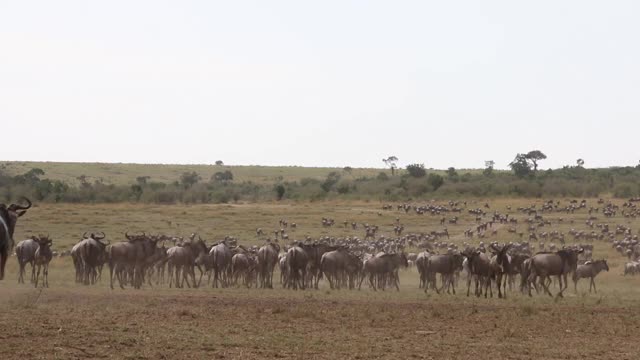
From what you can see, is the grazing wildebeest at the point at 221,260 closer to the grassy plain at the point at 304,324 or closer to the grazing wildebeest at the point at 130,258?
the grazing wildebeest at the point at 130,258

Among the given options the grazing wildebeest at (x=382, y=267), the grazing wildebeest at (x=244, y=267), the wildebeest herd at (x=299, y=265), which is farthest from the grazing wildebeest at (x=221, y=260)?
the grazing wildebeest at (x=382, y=267)

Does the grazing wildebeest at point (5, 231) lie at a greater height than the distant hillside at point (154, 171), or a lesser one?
lesser

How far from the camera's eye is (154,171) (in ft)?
573

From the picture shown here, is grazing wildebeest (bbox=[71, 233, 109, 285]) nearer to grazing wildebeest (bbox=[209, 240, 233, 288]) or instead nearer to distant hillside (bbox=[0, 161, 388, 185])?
grazing wildebeest (bbox=[209, 240, 233, 288])

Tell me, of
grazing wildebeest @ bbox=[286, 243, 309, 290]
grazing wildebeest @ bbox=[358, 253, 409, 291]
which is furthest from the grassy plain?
grazing wildebeest @ bbox=[286, 243, 309, 290]

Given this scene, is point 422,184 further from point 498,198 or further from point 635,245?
point 635,245

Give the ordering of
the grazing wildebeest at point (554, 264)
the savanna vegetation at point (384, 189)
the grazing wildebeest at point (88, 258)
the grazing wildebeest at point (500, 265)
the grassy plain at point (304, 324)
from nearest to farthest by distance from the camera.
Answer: the grassy plain at point (304, 324) → the grazing wildebeest at point (500, 265) → the grazing wildebeest at point (554, 264) → the grazing wildebeest at point (88, 258) → the savanna vegetation at point (384, 189)

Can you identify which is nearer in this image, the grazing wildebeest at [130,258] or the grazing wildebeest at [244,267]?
the grazing wildebeest at [130,258]

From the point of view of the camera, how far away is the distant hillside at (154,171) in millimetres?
155000


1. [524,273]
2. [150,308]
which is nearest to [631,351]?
[150,308]

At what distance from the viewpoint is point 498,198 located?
307 feet

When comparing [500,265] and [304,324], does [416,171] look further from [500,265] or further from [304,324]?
[304,324]

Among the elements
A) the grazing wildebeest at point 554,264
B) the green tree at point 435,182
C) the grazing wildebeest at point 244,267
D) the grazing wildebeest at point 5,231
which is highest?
the green tree at point 435,182

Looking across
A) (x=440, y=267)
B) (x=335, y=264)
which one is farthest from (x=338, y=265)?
(x=440, y=267)
